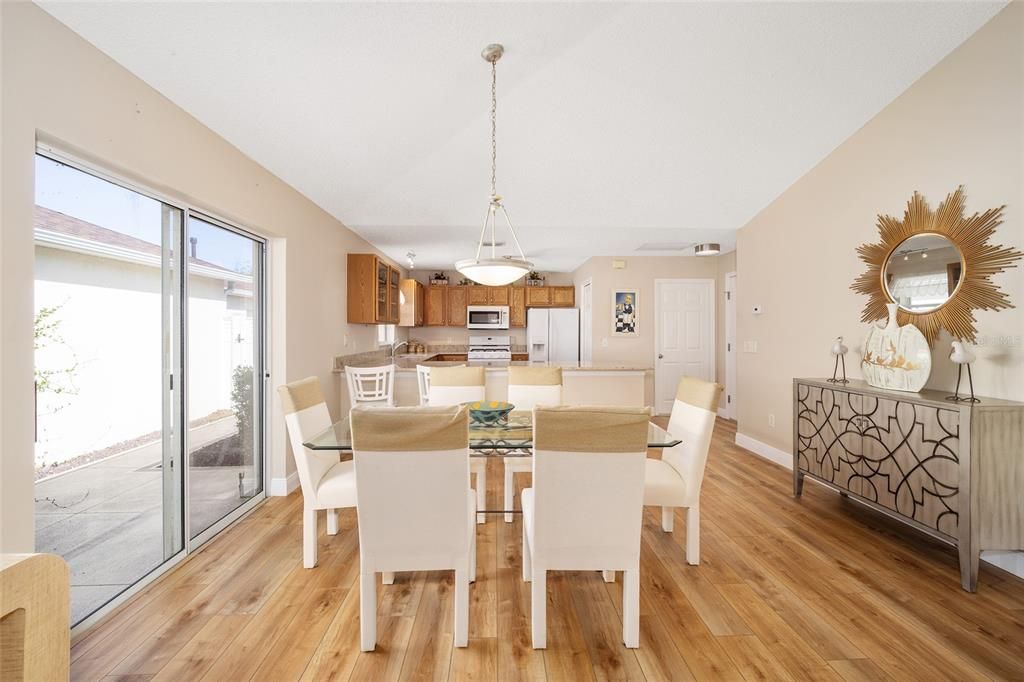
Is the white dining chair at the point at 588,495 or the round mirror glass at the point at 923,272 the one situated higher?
the round mirror glass at the point at 923,272

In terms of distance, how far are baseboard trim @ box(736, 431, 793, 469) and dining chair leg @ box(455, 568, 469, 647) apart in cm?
331

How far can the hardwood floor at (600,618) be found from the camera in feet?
5.14

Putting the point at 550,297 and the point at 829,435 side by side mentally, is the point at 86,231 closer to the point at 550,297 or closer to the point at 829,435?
the point at 829,435

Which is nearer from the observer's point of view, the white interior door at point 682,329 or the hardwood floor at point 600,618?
the hardwood floor at point 600,618

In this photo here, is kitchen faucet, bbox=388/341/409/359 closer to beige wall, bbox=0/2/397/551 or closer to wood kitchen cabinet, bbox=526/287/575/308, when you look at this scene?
wood kitchen cabinet, bbox=526/287/575/308

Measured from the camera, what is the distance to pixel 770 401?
159 inches

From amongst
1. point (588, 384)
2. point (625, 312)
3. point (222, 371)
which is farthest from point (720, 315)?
point (222, 371)

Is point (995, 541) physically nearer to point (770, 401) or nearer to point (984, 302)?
point (984, 302)

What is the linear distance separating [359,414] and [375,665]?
0.93 meters

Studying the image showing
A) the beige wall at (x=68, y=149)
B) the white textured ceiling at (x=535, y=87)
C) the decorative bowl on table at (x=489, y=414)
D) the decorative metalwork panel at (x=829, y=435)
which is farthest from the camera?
the decorative metalwork panel at (x=829, y=435)

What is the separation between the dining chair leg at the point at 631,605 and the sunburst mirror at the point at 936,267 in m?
2.38

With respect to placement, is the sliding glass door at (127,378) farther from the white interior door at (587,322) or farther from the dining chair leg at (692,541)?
the white interior door at (587,322)

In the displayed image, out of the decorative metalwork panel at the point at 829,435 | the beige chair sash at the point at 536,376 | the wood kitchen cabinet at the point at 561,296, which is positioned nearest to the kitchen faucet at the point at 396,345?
the wood kitchen cabinet at the point at 561,296

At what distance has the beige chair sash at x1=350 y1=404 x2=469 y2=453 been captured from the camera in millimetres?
1536
